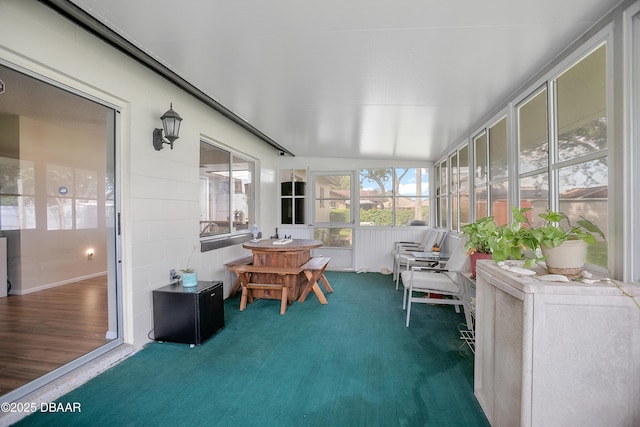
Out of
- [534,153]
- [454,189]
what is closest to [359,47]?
[534,153]

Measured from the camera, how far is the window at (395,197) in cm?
619

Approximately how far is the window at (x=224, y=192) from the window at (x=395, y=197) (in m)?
2.50

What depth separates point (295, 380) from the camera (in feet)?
7.14

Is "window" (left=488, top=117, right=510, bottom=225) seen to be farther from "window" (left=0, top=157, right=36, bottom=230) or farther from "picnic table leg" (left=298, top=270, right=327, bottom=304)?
Answer: "window" (left=0, top=157, right=36, bottom=230)

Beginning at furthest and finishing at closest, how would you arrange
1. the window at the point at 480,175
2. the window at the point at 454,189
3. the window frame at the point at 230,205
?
the window at the point at 454,189
the window frame at the point at 230,205
the window at the point at 480,175

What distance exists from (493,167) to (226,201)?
370 cm

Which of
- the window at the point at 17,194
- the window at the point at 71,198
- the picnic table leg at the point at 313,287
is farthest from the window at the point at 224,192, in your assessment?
the window at the point at 71,198

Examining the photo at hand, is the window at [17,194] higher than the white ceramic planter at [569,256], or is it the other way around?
the window at [17,194]

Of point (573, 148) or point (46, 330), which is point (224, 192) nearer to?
point (46, 330)

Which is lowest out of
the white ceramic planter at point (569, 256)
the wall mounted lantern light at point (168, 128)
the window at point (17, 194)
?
the white ceramic planter at point (569, 256)

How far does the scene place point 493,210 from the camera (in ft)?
10.9

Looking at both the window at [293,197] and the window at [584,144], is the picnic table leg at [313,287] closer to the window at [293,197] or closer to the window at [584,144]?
the window at [293,197]

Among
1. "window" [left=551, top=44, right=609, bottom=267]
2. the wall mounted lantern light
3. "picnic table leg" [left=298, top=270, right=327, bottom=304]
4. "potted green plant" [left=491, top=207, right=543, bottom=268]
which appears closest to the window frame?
the wall mounted lantern light

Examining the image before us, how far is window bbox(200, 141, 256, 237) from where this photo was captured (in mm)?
3990
